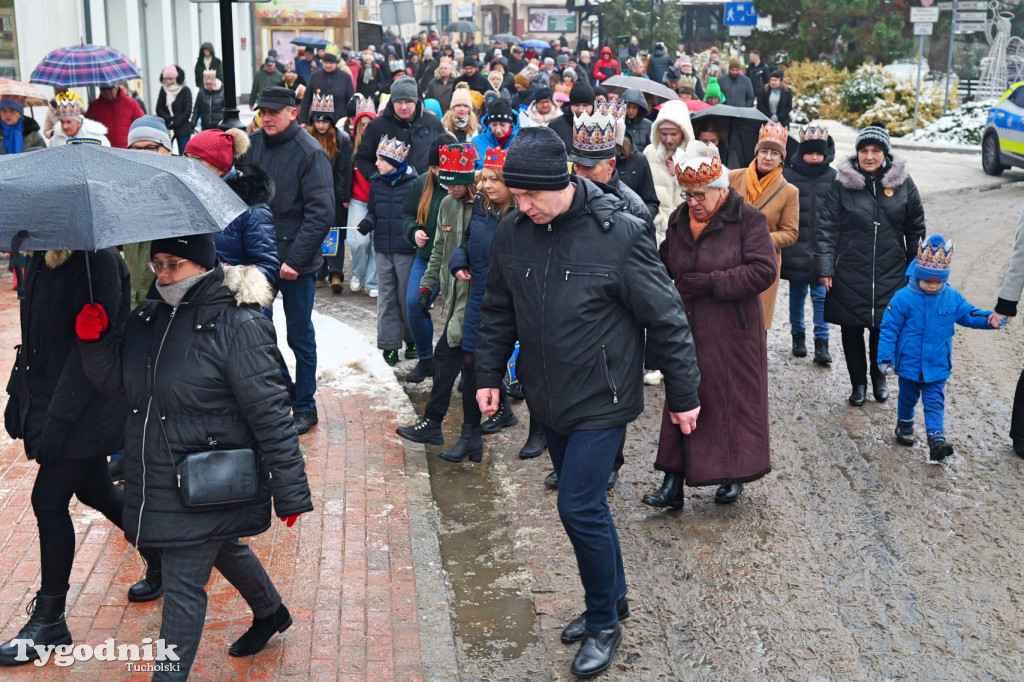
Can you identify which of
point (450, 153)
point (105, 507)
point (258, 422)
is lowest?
point (105, 507)

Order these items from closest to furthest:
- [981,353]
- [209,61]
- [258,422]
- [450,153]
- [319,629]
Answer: [258,422], [319,629], [450,153], [981,353], [209,61]

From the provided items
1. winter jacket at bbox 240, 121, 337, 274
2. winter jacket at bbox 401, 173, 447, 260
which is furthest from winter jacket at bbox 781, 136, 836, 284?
winter jacket at bbox 240, 121, 337, 274

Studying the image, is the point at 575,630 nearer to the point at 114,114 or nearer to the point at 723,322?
the point at 723,322

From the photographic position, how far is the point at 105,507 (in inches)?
190

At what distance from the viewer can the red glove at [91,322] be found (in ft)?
13.0

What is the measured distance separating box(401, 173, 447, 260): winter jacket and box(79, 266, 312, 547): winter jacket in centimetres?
415

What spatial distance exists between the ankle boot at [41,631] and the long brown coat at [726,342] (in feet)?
10.5

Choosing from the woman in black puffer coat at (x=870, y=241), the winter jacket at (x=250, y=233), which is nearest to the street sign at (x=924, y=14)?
the woman in black puffer coat at (x=870, y=241)

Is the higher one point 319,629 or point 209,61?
point 209,61

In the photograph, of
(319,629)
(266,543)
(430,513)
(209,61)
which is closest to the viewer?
(319,629)

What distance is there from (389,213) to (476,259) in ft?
6.41

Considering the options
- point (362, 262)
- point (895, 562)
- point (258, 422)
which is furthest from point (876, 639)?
point (362, 262)

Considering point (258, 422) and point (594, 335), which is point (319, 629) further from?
point (594, 335)

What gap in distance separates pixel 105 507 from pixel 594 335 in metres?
2.23
